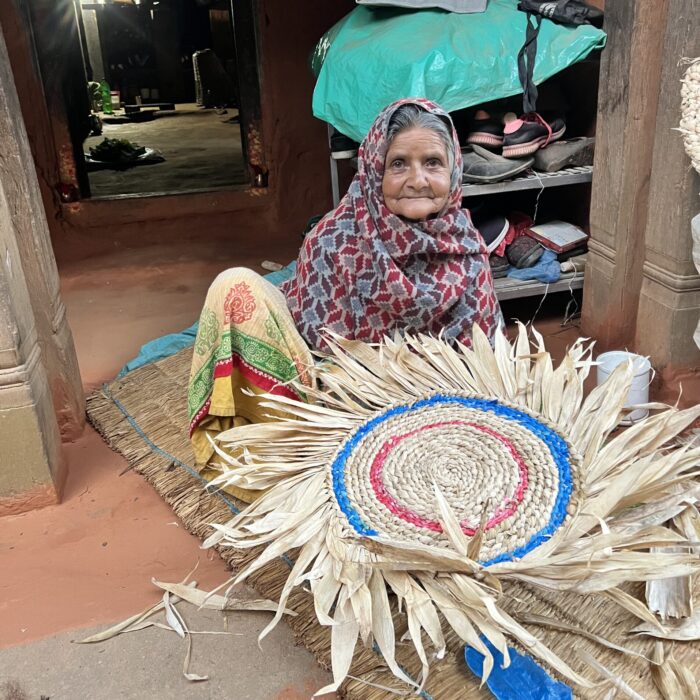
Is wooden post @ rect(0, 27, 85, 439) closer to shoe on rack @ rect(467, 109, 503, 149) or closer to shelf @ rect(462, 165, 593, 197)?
shelf @ rect(462, 165, 593, 197)

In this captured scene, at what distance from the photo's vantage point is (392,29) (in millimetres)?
3385

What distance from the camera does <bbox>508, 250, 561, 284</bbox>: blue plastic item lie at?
3.51 metres

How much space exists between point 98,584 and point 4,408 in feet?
2.10

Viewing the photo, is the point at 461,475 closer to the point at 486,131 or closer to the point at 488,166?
the point at 488,166

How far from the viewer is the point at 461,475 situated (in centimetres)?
164

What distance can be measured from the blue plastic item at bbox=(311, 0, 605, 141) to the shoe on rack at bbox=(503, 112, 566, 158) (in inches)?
6.8

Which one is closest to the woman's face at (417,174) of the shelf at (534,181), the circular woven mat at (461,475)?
the circular woven mat at (461,475)

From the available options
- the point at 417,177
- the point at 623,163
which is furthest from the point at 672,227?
the point at 417,177

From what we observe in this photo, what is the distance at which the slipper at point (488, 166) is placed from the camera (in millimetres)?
3289

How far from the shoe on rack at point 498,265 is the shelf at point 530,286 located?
0.12ft

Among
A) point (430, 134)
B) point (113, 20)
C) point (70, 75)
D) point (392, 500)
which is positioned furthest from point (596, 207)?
A: point (113, 20)

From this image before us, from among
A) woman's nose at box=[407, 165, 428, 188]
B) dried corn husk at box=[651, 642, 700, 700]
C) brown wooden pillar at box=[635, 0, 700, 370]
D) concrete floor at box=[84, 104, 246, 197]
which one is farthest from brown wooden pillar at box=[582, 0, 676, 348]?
concrete floor at box=[84, 104, 246, 197]

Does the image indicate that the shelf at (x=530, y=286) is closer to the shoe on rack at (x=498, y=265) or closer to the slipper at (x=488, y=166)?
the shoe on rack at (x=498, y=265)

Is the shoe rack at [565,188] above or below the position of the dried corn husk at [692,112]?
below
